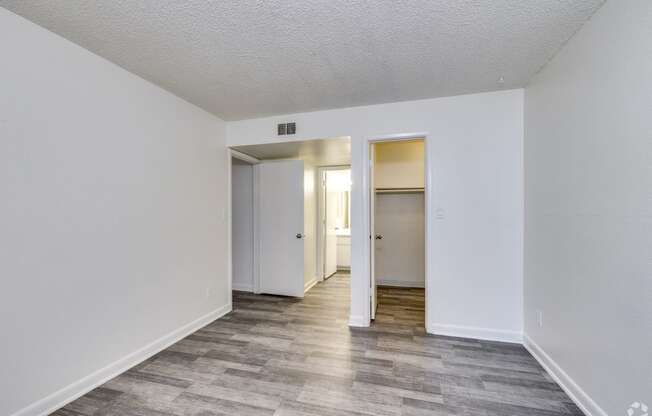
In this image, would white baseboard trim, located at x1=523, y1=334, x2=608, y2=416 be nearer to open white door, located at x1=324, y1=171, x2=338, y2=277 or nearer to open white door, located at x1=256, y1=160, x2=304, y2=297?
open white door, located at x1=256, y1=160, x2=304, y2=297

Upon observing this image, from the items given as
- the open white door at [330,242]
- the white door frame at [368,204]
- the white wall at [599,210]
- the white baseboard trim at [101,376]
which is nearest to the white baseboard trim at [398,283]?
the open white door at [330,242]

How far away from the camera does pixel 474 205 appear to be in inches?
111

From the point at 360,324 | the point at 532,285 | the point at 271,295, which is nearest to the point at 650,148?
the point at 532,285

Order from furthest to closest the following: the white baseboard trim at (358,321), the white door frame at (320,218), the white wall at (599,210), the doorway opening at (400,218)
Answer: the white door frame at (320,218) → the doorway opening at (400,218) → the white baseboard trim at (358,321) → the white wall at (599,210)

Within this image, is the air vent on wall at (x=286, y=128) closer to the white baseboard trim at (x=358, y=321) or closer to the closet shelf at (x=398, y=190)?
the closet shelf at (x=398, y=190)

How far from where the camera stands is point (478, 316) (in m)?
2.82

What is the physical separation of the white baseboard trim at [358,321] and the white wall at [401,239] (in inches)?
76.6

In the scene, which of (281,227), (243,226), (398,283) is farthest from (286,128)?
(398,283)

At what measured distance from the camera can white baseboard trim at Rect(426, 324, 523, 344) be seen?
107 inches

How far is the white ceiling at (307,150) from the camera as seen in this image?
11.4 feet

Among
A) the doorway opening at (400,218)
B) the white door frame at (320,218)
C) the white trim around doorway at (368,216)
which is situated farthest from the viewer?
the white door frame at (320,218)

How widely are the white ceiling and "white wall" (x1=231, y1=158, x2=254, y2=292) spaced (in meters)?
0.50

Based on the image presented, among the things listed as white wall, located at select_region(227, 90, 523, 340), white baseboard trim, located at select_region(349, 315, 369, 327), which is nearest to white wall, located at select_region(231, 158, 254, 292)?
white baseboard trim, located at select_region(349, 315, 369, 327)

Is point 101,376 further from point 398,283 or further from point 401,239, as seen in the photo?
point 401,239
